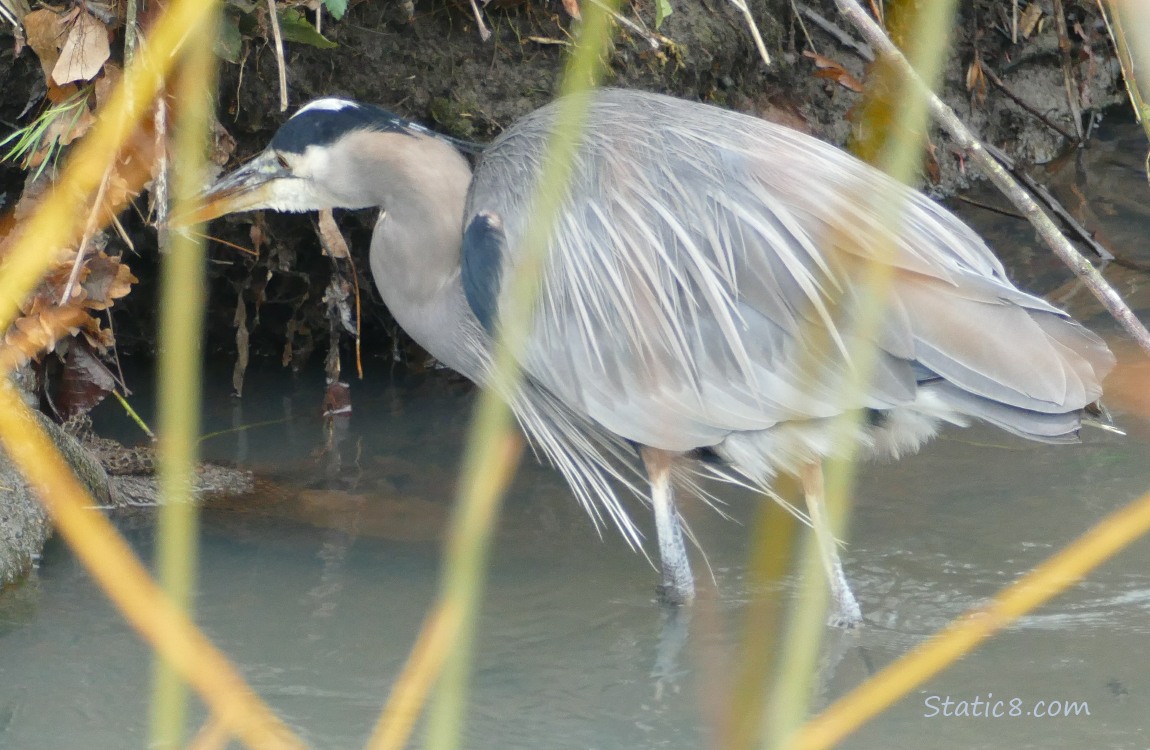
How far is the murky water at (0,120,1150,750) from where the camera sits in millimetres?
2131

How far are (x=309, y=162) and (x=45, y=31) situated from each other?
74cm

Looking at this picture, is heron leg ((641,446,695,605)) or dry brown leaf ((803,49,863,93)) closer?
heron leg ((641,446,695,605))

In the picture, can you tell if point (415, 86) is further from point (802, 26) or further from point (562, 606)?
point (562, 606)

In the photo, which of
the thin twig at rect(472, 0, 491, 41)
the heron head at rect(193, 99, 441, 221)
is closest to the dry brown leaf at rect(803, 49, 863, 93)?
the thin twig at rect(472, 0, 491, 41)

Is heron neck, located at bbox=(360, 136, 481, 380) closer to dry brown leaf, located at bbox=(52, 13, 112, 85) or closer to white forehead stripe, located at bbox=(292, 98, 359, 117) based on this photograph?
white forehead stripe, located at bbox=(292, 98, 359, 117)

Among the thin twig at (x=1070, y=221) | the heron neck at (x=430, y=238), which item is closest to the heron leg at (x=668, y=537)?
the heron neck at (x=430, y=238)

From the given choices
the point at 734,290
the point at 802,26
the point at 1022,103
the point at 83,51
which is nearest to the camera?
the point at 734,290

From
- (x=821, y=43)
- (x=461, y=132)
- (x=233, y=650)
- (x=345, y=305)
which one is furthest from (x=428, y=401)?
(x=821, y=43)

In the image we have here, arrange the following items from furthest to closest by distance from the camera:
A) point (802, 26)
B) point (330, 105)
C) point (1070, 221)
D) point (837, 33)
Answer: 1. point (837, 33)
2. point (1070, 221)
3. point (802, 26)
4. point (330, 105)

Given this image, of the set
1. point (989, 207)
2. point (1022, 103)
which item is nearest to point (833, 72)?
point (989, 207)

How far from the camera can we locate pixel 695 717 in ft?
7.17

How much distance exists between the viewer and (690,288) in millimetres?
2580

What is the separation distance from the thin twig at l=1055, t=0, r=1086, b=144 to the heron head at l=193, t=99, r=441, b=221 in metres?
3.17

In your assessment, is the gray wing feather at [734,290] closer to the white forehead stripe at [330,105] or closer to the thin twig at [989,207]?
the white forehead stripe at [330,105]
